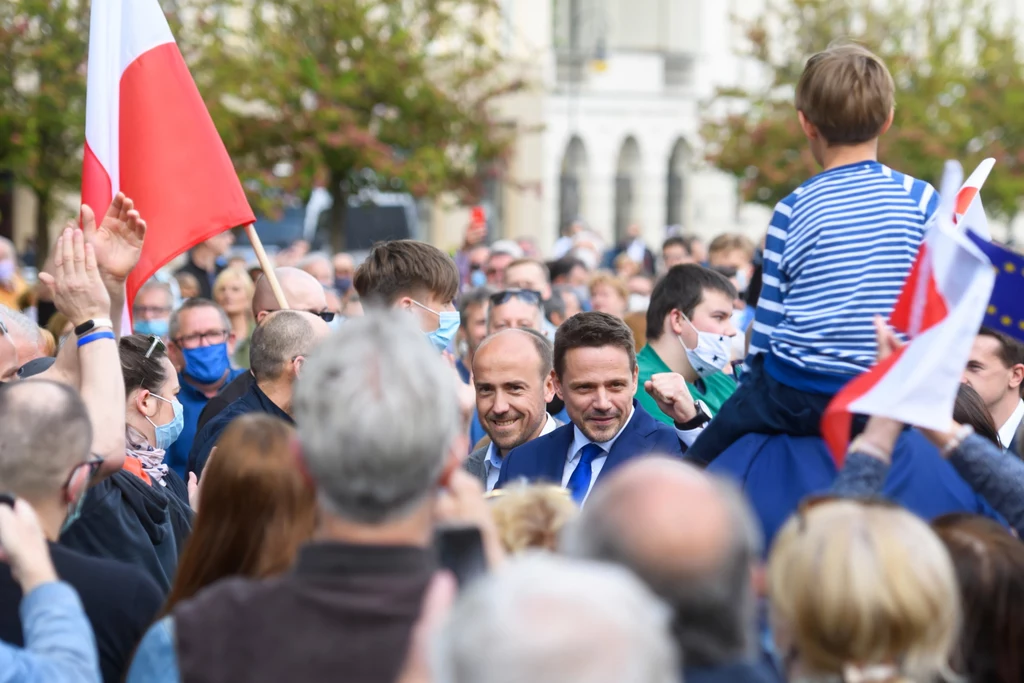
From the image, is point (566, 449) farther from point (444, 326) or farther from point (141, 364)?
point (141, 364)

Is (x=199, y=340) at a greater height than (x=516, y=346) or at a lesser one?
lesser

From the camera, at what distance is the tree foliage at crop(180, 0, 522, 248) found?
21859 millimetres

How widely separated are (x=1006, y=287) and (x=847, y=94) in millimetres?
690

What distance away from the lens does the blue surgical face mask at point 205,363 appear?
8.81m

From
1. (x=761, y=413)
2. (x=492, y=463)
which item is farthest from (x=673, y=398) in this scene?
(x=761, y=413)

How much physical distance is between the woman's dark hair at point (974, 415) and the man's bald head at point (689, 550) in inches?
108

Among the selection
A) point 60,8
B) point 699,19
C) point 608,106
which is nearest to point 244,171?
point 60,8

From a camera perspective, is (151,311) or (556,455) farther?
(151,311)

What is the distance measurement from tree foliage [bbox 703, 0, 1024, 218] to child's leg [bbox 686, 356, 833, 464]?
24.9 meters

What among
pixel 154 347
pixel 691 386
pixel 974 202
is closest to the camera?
pixel 974 202

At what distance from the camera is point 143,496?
5.15 meters

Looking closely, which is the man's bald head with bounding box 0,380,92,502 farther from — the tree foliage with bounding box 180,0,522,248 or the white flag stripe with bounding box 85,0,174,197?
the tree foliage with bounding box 180,0,522,248

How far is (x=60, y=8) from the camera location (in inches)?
776

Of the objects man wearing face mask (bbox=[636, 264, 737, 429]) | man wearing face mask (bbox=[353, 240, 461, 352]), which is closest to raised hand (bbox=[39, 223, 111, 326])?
man wearing face mask (bbox=[353, 240, 461, 352])
